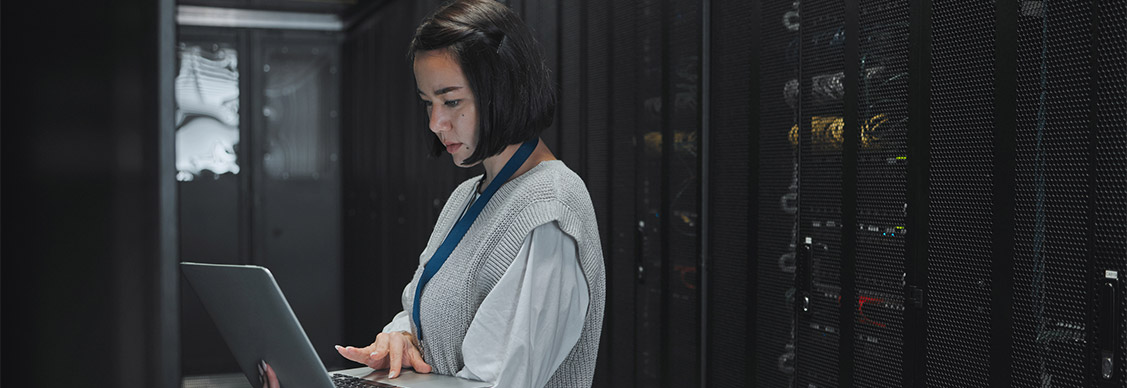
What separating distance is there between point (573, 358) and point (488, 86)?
440mm

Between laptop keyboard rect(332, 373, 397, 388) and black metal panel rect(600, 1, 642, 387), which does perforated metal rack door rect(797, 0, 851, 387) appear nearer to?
black metal panel rect(600, 1, 642, 387)

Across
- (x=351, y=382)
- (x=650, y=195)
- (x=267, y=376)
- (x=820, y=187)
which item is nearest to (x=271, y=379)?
(x=267, y=376)

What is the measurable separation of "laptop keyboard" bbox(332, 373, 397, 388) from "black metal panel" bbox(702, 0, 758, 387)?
1409 millimetres

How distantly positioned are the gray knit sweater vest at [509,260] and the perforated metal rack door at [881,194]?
2.89 feet

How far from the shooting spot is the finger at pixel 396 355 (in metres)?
1.21

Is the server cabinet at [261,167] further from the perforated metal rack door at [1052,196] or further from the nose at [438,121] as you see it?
the perforated metal rack door at [1052,196]

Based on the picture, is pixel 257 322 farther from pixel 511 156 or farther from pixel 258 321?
pixel 511 156

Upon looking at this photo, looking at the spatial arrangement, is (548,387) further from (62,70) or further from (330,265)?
(330,265)

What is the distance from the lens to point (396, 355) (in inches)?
48.3

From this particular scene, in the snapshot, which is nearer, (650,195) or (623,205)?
(650,195)

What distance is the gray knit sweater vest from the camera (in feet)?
3.84

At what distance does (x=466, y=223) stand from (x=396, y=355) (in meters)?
0.23

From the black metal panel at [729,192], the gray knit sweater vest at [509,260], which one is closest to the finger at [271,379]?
the gray knit sweater vest at [509,260]

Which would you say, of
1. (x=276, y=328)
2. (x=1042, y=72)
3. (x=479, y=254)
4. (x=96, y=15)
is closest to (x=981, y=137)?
(x=1042, y=72)
